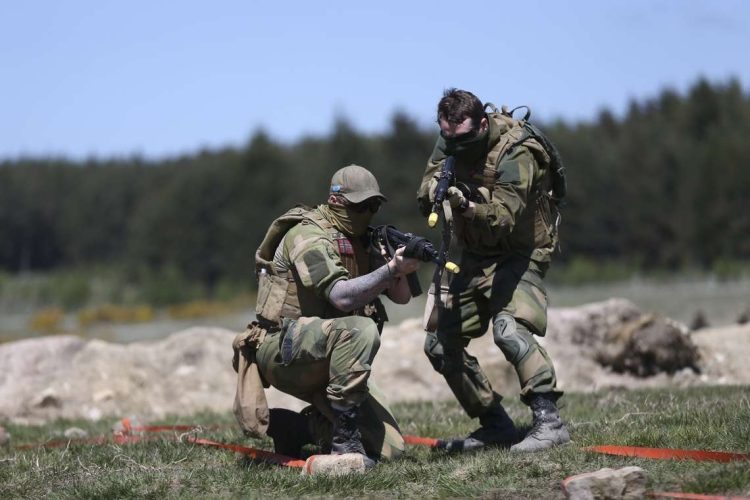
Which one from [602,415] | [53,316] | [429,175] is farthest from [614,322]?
[53,316]

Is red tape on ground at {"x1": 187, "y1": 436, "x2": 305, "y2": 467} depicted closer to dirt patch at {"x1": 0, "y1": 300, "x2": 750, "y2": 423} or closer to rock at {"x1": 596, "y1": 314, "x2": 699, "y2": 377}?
dirt patch at {"x1": 0, "y1": 300, "x2": 750, "y2": 423}

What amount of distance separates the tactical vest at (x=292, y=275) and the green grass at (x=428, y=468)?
0.98 meters

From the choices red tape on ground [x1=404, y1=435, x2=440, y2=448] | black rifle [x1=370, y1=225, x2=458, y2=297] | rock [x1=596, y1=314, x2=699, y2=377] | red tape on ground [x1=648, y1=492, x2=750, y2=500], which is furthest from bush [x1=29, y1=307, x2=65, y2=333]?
red tape on ground [x1=648, y1=492, x2=750, y2=500]

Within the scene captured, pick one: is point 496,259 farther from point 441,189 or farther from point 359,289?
point 359,289

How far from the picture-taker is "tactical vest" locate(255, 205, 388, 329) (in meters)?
7.46

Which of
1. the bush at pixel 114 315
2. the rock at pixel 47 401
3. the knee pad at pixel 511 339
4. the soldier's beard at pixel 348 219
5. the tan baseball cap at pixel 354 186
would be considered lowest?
the bush at pixel 114 315

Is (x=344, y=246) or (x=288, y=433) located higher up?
(x=344, y=246)

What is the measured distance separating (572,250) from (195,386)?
4299 cm

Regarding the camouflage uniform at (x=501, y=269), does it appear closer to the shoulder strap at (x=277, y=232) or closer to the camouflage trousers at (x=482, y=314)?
the camouflage trousers at (x=482, y=314)

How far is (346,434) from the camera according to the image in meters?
7.23

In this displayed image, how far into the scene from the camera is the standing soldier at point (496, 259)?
7.39 metres

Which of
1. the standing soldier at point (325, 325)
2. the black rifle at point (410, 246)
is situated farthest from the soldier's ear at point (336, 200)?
the black rifle at point (410, 246)

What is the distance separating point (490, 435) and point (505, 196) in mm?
1650

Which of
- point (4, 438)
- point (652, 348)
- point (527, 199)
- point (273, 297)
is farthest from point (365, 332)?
point (652, 348)
